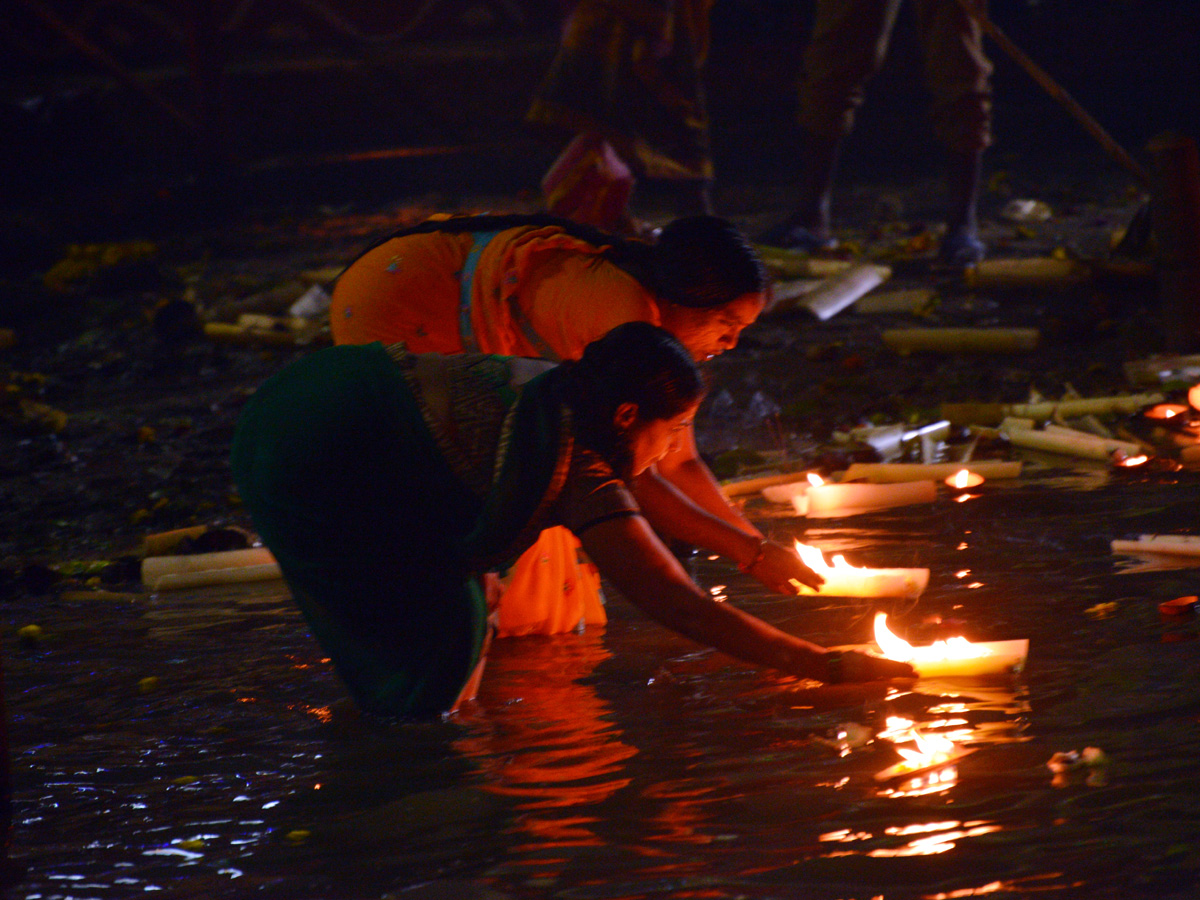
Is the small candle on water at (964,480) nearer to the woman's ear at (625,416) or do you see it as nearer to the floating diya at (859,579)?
the floating diya at (859,579)

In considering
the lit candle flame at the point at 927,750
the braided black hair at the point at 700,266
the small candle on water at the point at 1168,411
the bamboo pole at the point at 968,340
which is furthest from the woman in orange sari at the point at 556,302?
the bamboo pole at the point at 968,340

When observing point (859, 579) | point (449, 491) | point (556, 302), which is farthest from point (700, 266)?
point (859, 579)

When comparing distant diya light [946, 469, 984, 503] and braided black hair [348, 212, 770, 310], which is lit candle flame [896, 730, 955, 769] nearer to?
braided black hair [348, 212, 770, 310]

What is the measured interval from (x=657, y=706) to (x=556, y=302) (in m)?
1.08

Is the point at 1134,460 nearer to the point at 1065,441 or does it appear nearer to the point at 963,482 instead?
the point at 1065,441

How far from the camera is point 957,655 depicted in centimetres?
345

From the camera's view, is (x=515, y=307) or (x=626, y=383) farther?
(x=515, y=307)

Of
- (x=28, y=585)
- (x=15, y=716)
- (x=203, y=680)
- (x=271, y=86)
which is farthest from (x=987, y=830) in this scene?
(x=271, y=86)

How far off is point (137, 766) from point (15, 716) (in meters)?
0.61

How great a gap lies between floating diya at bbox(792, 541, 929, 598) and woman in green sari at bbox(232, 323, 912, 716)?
24.5 inches

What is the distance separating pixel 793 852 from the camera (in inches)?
104

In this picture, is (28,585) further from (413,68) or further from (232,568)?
(413,68)

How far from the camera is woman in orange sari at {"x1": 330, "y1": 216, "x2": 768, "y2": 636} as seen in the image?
11.6 feet

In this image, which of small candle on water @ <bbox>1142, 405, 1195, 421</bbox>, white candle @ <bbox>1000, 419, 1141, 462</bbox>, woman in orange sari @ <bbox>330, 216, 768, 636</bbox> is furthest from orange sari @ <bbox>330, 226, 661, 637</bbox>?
small candle on water @ <bbox>1142, 405, 1195, 421</bbox>
